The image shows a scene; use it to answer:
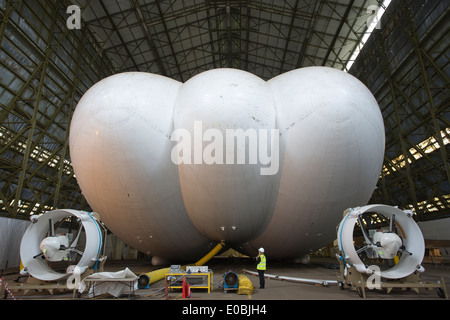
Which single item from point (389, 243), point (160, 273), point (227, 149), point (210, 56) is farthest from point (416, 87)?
point (160, 273)

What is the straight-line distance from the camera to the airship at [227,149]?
314 inches

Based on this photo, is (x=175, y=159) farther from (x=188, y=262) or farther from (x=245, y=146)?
(x=188, y=262)

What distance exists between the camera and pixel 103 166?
8484mm

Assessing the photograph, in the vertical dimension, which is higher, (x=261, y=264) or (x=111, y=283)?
(x=261, y=264)

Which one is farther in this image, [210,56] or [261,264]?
[210,56]

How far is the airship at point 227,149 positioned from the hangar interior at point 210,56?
27.5 ft

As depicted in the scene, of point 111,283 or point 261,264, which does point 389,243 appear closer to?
point 261,264

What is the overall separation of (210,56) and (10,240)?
832 inches

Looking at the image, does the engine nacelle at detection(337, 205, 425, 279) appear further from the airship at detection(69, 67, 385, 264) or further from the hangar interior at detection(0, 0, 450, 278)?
the hangar interior at detection(0, 0, 450, 278)

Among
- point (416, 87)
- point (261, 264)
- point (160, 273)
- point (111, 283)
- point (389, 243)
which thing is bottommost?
point (160, 273)

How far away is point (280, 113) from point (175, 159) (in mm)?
3366

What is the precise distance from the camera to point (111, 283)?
6.16m

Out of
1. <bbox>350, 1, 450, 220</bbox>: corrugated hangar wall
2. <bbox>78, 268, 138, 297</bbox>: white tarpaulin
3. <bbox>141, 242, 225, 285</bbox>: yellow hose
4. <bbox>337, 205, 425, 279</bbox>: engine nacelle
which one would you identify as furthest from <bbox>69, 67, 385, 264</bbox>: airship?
<bbox>350, 1, 450, 220</bbox>: corrugated hangar wall

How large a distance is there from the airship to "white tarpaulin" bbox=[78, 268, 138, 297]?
290 cm
